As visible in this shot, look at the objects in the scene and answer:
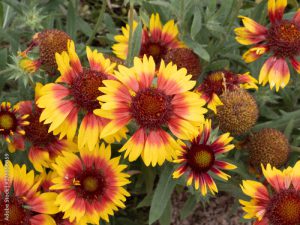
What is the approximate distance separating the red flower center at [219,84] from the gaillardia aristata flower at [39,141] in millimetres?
617

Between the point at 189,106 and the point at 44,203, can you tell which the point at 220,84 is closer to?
the point at 189,106

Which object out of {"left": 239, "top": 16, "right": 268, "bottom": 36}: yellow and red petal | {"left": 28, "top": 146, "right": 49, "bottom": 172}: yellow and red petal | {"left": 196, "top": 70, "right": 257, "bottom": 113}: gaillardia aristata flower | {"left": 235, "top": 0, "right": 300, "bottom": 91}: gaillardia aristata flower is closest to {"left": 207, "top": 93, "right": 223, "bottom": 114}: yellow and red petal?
{"left": 196, "top": 70, "right": 257, "bottom": 113}: gaillardia aristata flower

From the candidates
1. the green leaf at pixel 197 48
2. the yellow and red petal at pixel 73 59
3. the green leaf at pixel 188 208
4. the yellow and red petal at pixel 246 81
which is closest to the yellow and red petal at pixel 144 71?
the yellow and red petal at pixel 73 59

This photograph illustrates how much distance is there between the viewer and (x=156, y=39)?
7.74ft

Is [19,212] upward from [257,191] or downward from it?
downward

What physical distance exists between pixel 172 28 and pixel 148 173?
2.27 ft

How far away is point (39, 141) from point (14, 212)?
300mm

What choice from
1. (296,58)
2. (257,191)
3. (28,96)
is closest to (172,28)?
(296,58)

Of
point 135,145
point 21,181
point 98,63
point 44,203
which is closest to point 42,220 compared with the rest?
point 44,203

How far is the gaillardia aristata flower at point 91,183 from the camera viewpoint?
73.0 inches

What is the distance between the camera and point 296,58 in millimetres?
2133

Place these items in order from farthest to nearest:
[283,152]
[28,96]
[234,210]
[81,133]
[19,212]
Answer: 1. [234,210]
2. [28,96]
3. [283,152]
4. [19,212]
5. [81,133]

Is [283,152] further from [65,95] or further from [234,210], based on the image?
[65,95]

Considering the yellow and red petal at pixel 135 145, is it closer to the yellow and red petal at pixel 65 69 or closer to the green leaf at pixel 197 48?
the yellow and red petal at pixel 65 69
